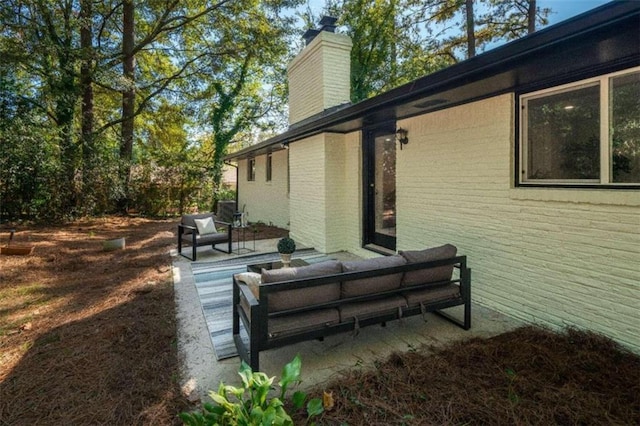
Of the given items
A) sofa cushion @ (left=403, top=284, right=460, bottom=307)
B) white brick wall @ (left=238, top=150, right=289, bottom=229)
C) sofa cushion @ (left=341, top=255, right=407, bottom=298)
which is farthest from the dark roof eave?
white brick wall @ (left=238, top=150, right=289, bottom=229)

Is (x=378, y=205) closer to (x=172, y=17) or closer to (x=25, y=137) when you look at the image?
(x=25, y=137)

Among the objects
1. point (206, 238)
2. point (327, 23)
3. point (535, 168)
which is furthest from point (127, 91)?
point (535, 168)

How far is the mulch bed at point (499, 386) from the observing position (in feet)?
6.97

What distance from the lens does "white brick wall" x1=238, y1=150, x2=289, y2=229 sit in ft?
34.7

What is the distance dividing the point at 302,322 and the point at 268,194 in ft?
30.8

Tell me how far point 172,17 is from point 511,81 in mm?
13729

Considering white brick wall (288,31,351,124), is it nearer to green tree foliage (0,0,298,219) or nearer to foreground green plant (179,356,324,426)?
foreground green plant (179,356,324,426)

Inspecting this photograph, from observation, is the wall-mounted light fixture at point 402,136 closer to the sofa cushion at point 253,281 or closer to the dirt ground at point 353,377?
the dirt ground at point 353,377

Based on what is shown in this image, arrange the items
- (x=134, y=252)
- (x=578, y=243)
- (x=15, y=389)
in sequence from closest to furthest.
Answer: (x=15, y=389) < (x=578, y=243) < (x=134, y=252)

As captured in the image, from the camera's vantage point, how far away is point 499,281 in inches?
155

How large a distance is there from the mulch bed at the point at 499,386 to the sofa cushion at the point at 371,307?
0.39 metres

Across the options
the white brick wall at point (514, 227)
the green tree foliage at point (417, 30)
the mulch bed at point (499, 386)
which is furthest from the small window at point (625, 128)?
the green tree foliage at point (417, 30)

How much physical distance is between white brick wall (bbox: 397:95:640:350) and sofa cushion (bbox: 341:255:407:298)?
160 cm

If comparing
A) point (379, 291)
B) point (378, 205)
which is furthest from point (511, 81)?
point (378, 205)
